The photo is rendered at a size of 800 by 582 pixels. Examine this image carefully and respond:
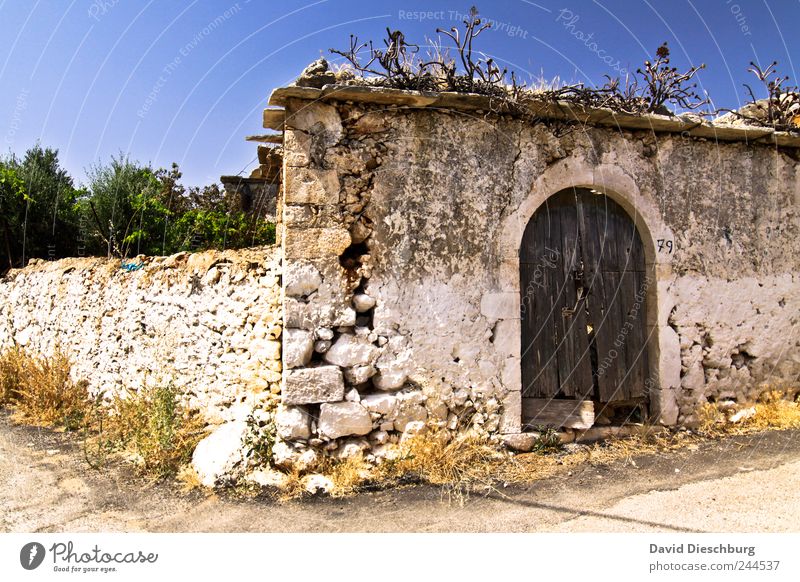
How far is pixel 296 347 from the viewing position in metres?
4.29

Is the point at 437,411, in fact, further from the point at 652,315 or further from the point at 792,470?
the point at 792,470

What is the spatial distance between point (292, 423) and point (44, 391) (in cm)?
417

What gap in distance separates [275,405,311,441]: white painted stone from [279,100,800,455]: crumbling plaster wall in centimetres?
2

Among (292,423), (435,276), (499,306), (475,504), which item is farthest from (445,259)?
(475,504)

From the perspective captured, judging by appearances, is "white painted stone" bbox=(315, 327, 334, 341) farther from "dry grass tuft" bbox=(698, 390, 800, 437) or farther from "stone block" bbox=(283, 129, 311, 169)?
"dry grass tuft" bbox=(698, 390, 800, 437)

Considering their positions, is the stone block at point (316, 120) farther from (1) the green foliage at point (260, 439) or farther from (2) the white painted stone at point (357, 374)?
(1) the green foliage at point (260, 439)

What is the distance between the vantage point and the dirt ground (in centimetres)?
359

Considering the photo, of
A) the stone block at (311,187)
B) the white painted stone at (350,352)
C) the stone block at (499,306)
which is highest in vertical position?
the stone block at (311,187)

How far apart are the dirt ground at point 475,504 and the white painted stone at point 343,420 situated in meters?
0.55

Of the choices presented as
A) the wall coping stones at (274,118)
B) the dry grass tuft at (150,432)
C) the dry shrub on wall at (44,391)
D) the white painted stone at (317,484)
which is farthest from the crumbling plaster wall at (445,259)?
the dry shrub on wall at (44,391)

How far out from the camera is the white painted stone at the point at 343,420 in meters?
4.29

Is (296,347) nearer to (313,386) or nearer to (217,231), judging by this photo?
(313,386)

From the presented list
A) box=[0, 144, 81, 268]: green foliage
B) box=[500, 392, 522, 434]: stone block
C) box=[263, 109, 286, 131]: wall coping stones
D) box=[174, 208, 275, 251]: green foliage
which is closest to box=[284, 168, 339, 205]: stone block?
box=[263, 109, 286, 131]: wall coping stones
